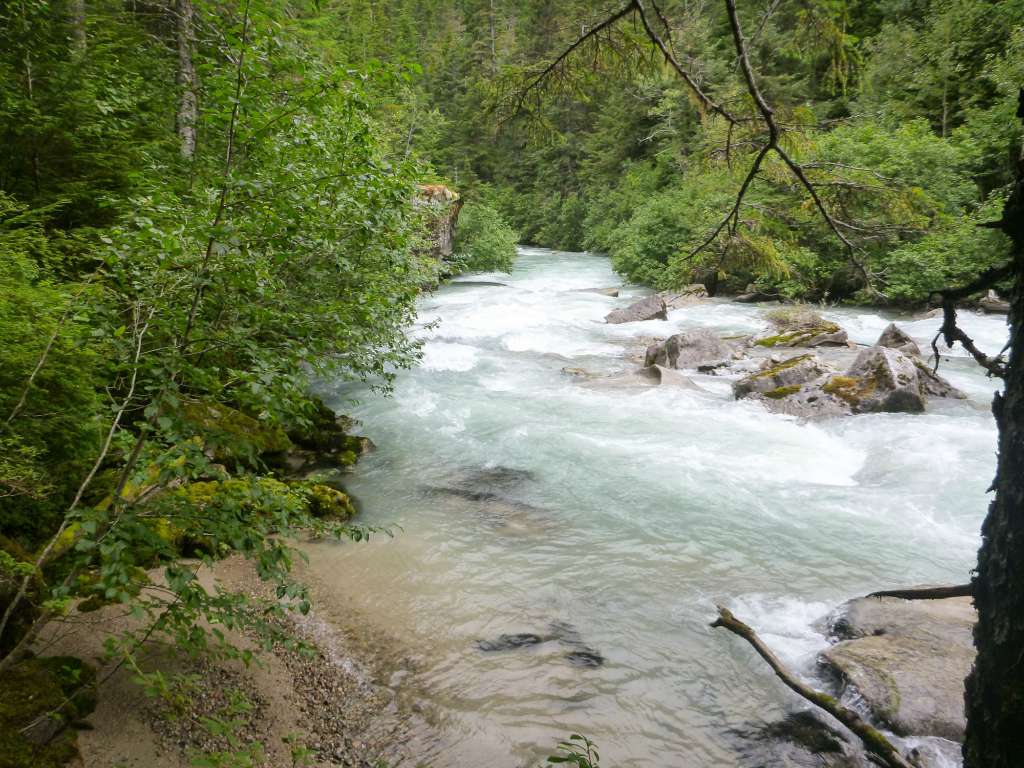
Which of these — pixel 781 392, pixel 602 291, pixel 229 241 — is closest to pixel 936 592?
pixel 229 241

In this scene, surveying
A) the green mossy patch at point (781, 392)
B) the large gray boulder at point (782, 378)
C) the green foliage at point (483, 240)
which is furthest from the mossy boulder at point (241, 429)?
the green foliage at point (483, 240)

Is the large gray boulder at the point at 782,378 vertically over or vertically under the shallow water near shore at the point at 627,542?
over

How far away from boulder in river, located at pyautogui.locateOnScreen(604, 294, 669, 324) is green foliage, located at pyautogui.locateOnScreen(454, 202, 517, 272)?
977cm

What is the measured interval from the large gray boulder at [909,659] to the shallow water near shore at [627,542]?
1.22 ft

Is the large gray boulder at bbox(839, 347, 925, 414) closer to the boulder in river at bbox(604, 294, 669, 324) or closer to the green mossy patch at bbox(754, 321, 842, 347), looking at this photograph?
the green mossy patch at bbox(754, 321, 842, 347)

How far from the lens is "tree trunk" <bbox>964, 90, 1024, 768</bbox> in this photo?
1.65 metres

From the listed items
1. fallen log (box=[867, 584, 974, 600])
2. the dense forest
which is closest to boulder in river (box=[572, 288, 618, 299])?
the dense forest

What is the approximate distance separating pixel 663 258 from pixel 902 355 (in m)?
15.4

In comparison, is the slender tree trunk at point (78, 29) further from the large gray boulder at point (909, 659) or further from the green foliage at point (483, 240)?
the green foliage at point (483, 240)

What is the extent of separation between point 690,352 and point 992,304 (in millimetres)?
9528

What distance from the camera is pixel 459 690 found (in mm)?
4559

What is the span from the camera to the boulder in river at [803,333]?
48.6 ft

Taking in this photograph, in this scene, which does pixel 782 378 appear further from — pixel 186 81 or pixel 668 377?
pixel 186 81

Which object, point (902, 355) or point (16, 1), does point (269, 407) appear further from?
point (902, 355)
